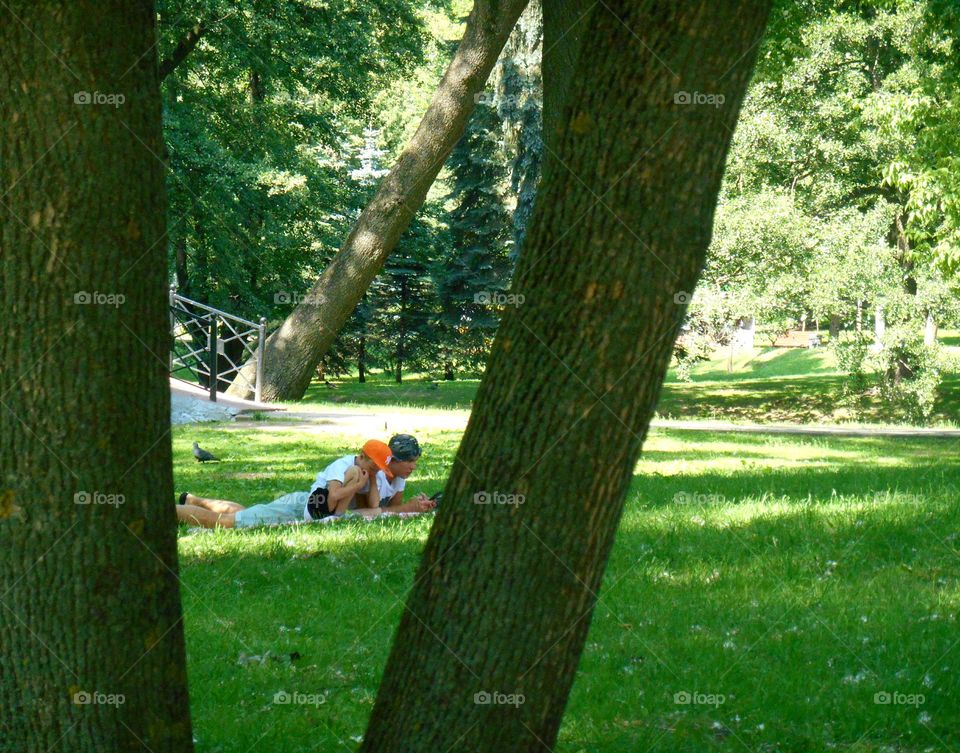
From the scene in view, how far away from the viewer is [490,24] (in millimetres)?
17422

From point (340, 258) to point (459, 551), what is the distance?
690 inches

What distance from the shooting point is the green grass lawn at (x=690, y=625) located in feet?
15.5

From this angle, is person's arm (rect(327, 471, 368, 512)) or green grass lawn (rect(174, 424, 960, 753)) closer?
green grass lawn (rect(174, 424, 960, 753))

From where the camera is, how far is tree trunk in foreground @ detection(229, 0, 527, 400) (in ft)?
60.9

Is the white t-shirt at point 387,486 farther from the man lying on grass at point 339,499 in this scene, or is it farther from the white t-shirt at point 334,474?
the white t-shirt at point 334,474

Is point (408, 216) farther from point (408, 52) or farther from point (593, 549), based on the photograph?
point (593, 549)

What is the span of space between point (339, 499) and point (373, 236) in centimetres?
1158

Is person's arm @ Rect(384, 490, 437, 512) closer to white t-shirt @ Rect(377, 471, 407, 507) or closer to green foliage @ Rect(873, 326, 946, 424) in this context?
white t-shirt @ Rect(377, 471, 407, 507)

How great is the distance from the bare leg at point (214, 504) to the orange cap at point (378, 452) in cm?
113

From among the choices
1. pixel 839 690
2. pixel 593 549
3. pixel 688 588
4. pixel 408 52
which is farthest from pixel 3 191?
pixel 408 52

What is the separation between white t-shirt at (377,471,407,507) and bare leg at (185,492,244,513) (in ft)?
3.71

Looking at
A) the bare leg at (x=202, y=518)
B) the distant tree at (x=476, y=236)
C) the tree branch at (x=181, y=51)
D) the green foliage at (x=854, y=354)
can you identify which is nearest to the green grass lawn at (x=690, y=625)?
the bare leg at (x=202, y=518)

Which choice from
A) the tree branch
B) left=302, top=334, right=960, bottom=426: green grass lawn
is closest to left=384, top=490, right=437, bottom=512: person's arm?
the tree branch

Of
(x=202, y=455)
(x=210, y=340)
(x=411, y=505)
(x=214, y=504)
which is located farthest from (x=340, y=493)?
(x=210, y=340)
